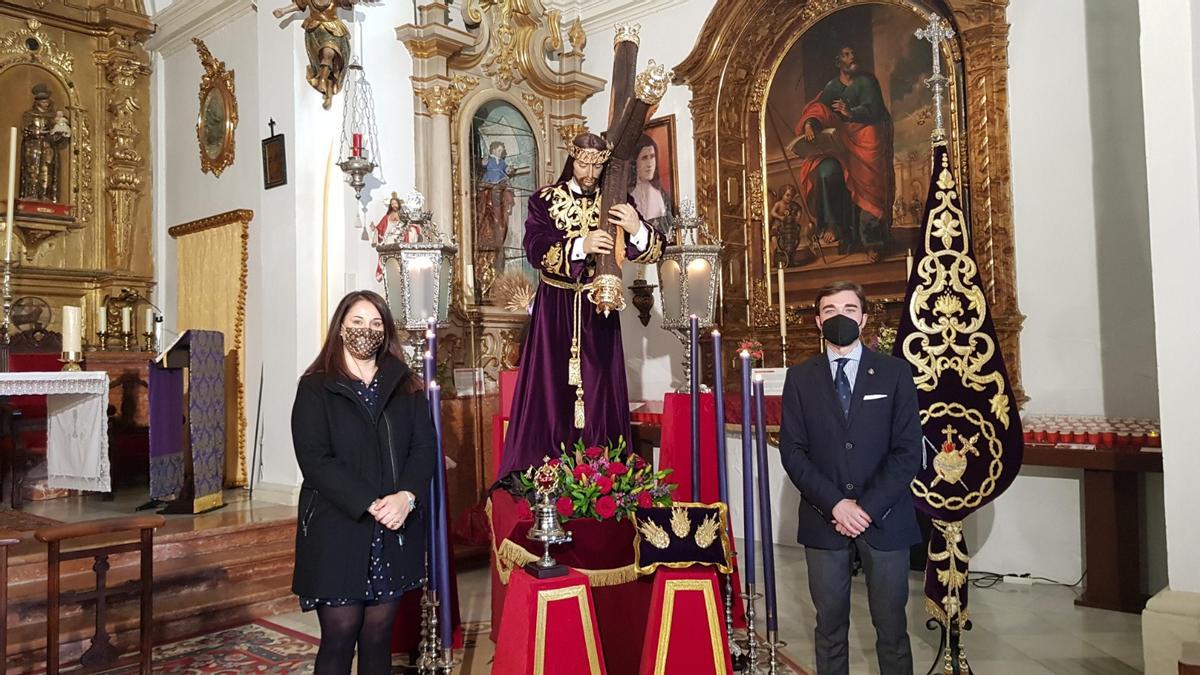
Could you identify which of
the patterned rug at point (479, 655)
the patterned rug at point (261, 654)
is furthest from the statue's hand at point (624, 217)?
the patterned rug at point (261, 654)

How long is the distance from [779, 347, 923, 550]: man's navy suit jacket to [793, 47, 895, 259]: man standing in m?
3.77

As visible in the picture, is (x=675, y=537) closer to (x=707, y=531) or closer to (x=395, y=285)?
(x=707, y=531)

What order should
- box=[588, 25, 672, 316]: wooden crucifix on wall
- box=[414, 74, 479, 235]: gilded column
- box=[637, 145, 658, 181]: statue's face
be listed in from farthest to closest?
1. box=[637, 145, 658, 181]: statue's face
2. box=[414, 74, 479, 235]: gilded column
3. box=[588, 25, 672, 316]: wooden crucifix on wall

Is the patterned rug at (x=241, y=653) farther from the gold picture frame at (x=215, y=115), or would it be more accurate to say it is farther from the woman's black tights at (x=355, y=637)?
the gold picture frame at (x=215, y=115)

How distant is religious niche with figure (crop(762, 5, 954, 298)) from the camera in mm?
6551

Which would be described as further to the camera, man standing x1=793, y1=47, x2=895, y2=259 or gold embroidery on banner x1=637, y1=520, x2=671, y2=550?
man standing x1=793, y1=47, x2=895, y2=259

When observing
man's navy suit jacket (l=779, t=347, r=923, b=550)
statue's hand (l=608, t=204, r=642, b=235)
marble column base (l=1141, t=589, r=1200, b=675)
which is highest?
statue's hand (l=608, t=204, r=642, b=235)

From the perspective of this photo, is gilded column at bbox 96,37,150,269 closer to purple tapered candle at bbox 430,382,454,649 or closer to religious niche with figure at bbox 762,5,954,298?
religious niche with figure at bbox 762,5,954,298

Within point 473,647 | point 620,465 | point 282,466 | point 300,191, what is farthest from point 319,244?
point 620,465

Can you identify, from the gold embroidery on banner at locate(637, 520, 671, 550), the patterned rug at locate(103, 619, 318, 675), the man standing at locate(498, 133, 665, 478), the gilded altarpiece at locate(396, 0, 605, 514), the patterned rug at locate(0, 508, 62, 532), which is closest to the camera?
the gold embroidery on banner at locate(637, 520, 671, 550)

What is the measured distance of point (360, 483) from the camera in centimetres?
286

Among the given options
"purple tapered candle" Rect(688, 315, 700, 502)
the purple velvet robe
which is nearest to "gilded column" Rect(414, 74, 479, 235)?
the purple velvet robe

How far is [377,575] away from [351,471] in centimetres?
35

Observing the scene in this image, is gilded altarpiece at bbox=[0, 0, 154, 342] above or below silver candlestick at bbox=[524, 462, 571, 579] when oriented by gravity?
above
